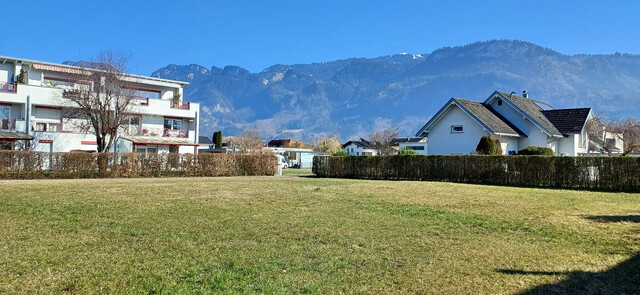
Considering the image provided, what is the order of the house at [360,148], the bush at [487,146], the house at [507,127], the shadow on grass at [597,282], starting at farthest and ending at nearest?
the house at [360,148], the house at [507,127], the bush at [487,146], the shadow on grass at [597,282]

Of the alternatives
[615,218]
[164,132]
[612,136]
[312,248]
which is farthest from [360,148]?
[312,248]

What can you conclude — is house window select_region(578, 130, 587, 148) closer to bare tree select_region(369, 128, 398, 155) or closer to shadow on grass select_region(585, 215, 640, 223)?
shadow on grass select_region(585, 215, 640, 223)

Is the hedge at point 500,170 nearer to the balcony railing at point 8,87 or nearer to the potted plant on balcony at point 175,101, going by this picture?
the potted plant on balcony at point 175,101

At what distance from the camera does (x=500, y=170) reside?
22891mm

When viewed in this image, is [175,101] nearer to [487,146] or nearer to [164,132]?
[164,132]

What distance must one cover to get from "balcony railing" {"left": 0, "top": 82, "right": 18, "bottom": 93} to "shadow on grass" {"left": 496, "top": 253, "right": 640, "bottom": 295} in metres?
40.2

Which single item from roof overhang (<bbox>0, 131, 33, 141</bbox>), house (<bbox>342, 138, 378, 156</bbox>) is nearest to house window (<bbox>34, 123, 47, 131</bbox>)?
roof overhang (<bbox>0, 131, 33, 141</bbox>)

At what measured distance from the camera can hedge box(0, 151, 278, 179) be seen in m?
22.5

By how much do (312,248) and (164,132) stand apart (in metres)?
39.4

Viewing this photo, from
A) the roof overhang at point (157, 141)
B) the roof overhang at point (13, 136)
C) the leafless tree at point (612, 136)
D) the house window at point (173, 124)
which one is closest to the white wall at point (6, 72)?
the roof overhang at point (13, 136)

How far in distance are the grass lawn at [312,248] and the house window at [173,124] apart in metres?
33.0

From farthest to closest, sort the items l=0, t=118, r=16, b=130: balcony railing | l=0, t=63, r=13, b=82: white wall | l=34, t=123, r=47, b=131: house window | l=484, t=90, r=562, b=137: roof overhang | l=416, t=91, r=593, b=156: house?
l=0, t=63, r=13, b=82: white wall → l=34, t=123, r=47, b=131: house window → l=0, t=118, r=16, b=130: balcony railing → l=416, t=91, r=593, b=156: house → l=484, t=90, r=562, b=137: roof overhang

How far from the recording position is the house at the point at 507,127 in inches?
1283

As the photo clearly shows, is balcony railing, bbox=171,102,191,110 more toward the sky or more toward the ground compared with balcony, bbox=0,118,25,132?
more toward the sky
